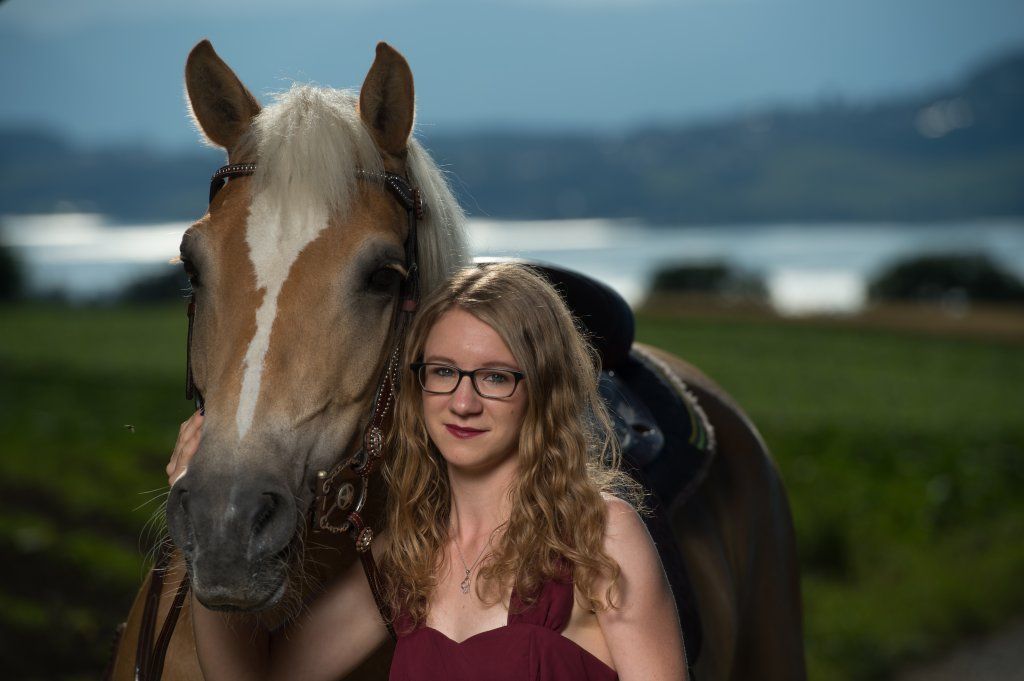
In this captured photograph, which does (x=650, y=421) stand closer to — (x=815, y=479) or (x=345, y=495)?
(x=345, y=495)

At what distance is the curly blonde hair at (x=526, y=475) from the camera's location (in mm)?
1543

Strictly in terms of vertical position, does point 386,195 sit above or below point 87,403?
above

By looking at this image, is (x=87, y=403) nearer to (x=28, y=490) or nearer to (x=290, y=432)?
(x=28, y=490)

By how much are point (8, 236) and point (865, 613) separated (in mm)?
19555

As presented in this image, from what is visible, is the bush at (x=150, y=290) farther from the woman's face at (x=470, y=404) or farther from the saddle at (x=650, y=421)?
the woman's face at (x=470, y=404)

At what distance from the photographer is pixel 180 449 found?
1.59m

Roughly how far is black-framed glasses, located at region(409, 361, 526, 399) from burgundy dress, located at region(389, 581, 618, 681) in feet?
1.08

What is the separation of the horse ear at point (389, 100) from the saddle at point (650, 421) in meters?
0.48

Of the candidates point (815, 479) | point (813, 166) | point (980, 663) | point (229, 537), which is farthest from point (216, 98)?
point (813, 166)

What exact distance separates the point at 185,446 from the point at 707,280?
22.9 metres

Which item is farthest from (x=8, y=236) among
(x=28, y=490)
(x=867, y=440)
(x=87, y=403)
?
(x=867, y=440)

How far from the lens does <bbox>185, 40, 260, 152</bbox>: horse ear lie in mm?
1884

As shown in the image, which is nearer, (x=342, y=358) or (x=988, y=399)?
(x=342, y=358)

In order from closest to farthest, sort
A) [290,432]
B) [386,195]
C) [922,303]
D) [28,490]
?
[290,432] → [386,195] → [28,490] → [922,303]
